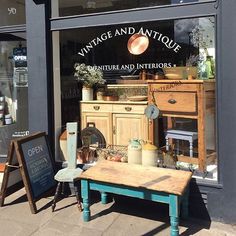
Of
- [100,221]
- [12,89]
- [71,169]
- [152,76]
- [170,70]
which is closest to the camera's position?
[100,221]

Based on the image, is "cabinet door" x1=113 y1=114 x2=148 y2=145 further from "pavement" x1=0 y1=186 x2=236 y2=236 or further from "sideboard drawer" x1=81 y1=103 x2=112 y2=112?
"pavement" x1=0 y1=186 x2=236 y2=236

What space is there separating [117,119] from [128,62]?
80cm

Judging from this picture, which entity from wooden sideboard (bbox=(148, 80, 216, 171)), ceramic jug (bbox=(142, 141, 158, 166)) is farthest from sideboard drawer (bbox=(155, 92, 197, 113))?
ceramic jug (bbox=(142, 141, 158, 166))

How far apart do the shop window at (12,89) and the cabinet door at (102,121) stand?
99cm

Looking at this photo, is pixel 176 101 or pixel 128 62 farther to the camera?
pixel 128 62

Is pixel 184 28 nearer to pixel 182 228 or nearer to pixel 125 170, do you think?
pixel 125 170

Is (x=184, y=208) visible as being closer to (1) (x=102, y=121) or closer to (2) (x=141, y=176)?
(2) (x=141, y=176)

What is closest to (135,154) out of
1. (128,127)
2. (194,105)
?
(128,127)

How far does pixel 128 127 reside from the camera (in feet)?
16.1

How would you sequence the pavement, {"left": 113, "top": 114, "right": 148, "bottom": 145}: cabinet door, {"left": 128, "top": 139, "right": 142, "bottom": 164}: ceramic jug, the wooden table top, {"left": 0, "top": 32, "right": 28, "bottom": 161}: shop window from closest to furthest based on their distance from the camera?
the wooden table top
the pavement
{"left": 128, "top": 139, "right": 142, "bottom": 164}: ceramic jug
{"left": 113, "top": 114, "right": 148, "bottom": 145}: cabinet door
{"left": 0, "top": 32, "right": 28, "bottom": 161}: shop window

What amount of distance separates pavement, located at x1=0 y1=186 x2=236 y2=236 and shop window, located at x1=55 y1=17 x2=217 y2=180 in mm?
552

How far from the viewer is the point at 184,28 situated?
4316 millimetres

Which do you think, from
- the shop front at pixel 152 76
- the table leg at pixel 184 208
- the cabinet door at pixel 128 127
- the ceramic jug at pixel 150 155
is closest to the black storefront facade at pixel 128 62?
the shop front at pixel 152 76

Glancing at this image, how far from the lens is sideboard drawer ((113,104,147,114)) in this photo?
480 cm
